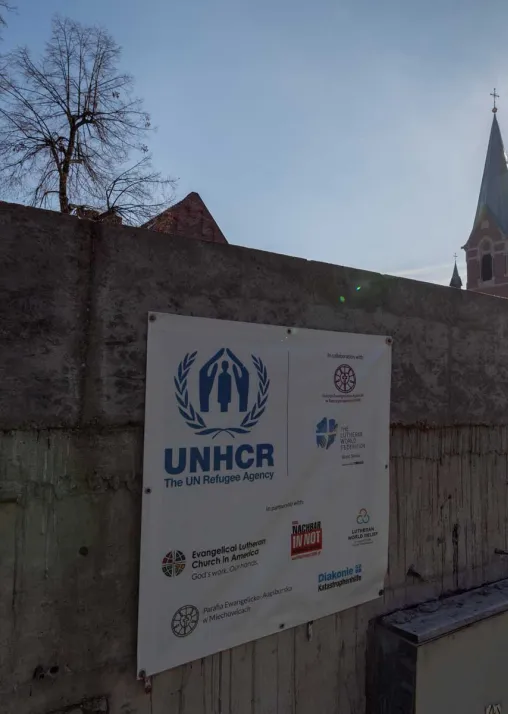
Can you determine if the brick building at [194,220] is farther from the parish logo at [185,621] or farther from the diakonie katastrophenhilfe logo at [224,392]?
the parish logo at [185,621]

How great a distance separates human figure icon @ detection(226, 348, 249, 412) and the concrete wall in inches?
8.0

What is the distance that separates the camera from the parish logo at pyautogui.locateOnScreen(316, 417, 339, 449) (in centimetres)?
231

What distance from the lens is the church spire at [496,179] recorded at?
3575 cm

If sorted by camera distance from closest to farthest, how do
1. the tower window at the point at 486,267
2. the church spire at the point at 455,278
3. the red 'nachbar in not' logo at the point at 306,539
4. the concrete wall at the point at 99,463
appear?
the concrete wall at the point at 99,463 < the red 'nachbar in not' logo at the point at 306,539 < the tower window at the point at 486,267 < the church spire at the point at 455,278

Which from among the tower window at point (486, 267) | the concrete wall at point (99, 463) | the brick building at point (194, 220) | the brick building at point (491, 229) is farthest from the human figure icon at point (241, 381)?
the tower window at point (486, 267)

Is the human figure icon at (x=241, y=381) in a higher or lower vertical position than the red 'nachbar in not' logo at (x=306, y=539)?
higher

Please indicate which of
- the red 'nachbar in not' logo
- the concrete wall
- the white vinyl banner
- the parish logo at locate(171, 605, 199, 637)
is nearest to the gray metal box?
the concrete wall

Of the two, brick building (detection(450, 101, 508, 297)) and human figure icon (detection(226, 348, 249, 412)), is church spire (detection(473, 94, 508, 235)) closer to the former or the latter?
brick building (detection(450, 101, 508, 297))

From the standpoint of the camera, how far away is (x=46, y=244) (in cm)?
169

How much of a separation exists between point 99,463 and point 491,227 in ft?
129

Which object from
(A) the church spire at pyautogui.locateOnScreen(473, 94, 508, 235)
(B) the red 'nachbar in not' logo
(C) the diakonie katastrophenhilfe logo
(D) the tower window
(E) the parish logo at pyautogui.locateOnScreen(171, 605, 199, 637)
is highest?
(A) the church spire at pyautogui.locateOnScreen(473, 94, 508, 235)

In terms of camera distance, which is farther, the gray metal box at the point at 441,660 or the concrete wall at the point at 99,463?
the gray metal box at the point at 441,660

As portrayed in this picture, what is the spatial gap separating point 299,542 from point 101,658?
3.03 ft

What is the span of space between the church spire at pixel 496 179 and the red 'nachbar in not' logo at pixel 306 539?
3866 centimetres
